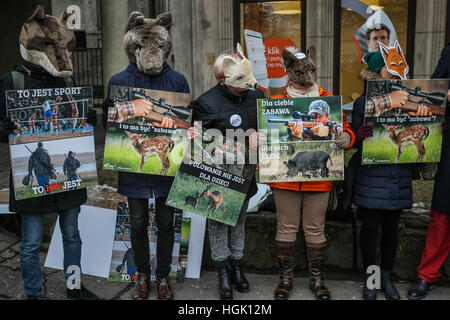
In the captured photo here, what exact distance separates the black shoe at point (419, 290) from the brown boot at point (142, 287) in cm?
211

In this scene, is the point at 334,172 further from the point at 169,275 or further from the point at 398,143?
the point at 169,275

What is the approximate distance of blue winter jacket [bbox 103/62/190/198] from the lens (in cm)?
373

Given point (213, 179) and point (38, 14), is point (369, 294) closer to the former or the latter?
point (213, 179)

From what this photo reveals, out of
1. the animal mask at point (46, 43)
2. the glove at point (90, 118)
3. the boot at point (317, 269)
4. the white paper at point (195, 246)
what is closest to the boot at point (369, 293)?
the boot at point (317, 269)

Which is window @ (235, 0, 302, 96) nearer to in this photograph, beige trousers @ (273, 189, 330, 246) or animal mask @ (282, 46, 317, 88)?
animal mask @ (282, 46, 317, 88)

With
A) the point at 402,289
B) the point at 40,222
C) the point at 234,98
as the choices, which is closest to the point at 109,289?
the point at 40,222

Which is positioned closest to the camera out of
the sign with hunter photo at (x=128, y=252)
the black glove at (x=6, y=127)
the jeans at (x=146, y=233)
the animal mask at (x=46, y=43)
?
the black glove at (x=6, y=127)

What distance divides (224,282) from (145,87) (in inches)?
65.2

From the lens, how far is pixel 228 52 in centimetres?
381

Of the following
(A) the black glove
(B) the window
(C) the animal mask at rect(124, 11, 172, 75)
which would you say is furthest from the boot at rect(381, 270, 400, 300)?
(B) the window

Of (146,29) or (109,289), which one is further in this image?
(109,289)

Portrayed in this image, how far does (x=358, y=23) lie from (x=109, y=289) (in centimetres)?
687

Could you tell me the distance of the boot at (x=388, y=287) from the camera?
3889mm

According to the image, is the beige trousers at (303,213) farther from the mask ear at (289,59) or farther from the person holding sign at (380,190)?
the mask ear at (289,59)
